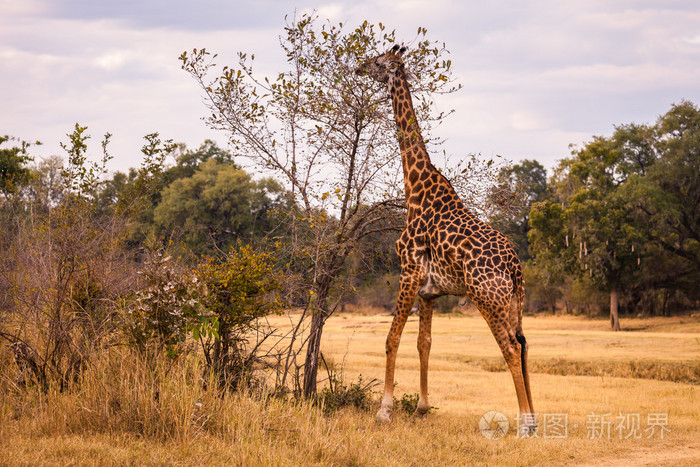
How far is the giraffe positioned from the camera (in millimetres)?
9094

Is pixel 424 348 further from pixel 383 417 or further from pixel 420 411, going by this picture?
pixel 383 417

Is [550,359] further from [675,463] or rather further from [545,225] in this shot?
[545,225]

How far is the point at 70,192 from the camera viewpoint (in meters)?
9.84

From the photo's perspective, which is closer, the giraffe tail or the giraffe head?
the giraffe tail

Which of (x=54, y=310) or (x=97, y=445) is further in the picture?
(x=54, y=310)

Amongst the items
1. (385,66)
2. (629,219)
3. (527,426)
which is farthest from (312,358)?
(629,219)

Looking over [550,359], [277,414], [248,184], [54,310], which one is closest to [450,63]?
[277,414]

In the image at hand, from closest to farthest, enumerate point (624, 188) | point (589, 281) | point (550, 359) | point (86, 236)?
1. point (86, 236)
2. point (550, 359)
3. point (624, 188)
4. point (589, 281)

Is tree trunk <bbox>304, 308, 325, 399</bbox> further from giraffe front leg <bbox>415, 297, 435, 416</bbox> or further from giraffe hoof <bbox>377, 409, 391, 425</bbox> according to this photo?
giraffe front leg <bbox>415, 297, 435, 416</bbox>

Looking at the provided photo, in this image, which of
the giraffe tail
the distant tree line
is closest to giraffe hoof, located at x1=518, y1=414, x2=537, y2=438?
the giraffe tail

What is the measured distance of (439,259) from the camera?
31.8 feet

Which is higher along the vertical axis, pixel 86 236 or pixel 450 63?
pixel 450 63

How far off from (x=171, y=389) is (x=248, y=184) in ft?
142

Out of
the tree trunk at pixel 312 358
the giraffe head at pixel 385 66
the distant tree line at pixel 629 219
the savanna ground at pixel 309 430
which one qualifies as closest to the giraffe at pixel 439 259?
the giraffe head at pixel 385 66
